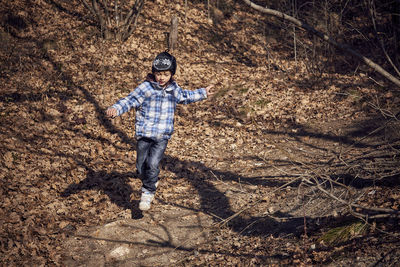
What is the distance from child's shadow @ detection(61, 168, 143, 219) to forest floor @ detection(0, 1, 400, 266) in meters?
0.03

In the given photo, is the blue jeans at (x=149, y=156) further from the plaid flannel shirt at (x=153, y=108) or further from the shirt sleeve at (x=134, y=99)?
the shirt sleeve at (x=134, y=99)

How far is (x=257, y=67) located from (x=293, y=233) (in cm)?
799

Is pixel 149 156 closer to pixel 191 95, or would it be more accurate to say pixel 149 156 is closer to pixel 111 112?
pixel 111 112

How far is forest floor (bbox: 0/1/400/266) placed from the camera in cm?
393

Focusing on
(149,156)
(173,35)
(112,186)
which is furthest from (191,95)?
(173,35)

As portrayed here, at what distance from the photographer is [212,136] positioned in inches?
301

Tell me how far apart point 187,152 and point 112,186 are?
6.16ft

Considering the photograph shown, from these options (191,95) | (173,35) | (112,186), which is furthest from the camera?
(173,35)

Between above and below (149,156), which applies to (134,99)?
above

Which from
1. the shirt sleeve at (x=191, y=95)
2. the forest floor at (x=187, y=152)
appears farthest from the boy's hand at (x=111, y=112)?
the forest floor at (x=187, y=152)

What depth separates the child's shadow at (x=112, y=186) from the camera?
5.29m

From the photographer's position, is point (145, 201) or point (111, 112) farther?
point (145, 201)

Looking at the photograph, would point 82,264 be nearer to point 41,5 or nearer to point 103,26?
point 103,26

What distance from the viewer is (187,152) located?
704 centimetres
